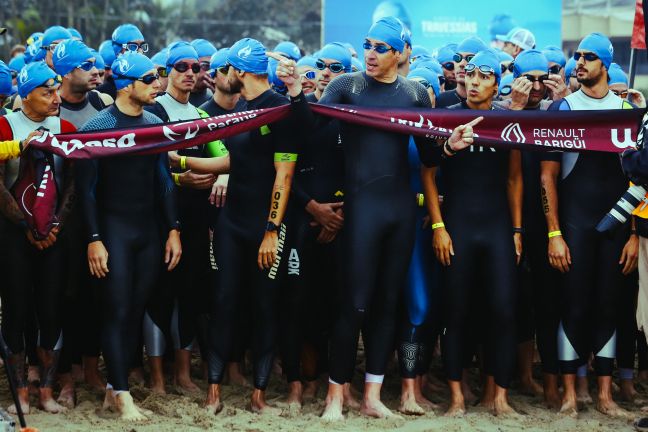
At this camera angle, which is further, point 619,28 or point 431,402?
point 619,28

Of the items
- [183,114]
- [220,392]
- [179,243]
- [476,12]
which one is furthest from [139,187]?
[476,12]

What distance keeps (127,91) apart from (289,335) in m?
2.00

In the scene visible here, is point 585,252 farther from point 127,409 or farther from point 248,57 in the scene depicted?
point 127,409

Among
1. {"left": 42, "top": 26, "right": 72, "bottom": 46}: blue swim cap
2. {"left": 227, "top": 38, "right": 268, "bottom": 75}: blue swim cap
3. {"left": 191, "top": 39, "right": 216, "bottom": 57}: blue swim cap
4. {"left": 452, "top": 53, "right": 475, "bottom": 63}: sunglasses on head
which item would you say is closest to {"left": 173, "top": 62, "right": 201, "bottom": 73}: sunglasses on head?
{"left": 227, "top": 38, "right": 268, "bottom": 75}: blue swim cap

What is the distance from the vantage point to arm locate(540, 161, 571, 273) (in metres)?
6.96

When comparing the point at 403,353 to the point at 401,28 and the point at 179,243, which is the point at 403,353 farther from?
the point at 401,28

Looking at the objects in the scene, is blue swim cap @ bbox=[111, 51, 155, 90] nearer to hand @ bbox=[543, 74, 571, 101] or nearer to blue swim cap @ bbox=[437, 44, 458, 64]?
hand @ bbox=[543, 74, 571, 101]

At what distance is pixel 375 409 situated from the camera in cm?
689

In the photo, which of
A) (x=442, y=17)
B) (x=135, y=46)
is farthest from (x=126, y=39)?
(x=442, y=17)

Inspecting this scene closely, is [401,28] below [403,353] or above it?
above

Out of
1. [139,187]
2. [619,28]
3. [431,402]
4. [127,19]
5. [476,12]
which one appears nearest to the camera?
[139,187]

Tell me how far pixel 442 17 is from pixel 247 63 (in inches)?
666

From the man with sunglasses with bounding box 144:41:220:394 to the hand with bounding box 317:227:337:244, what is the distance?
934 mm

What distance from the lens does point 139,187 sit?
6852 mm
